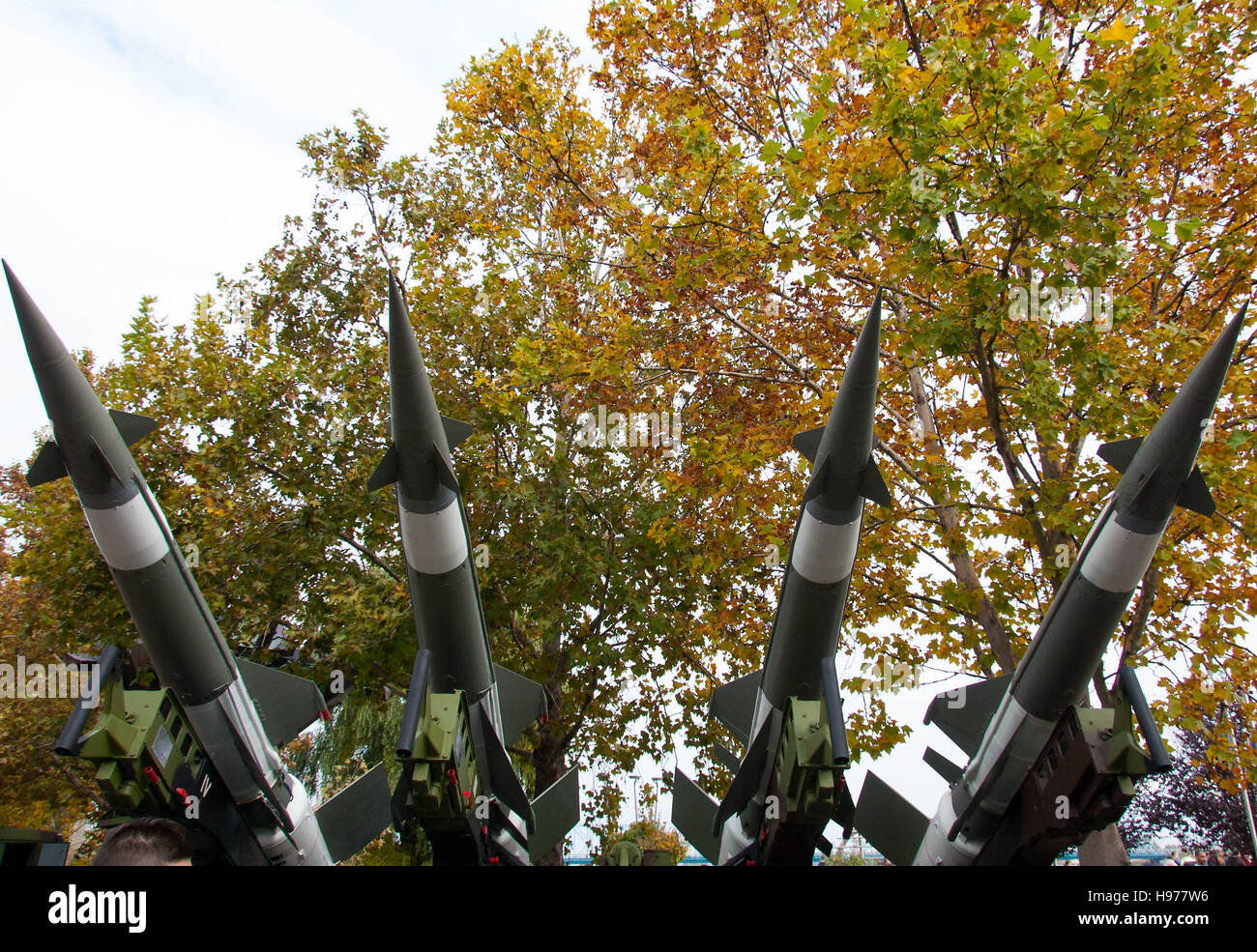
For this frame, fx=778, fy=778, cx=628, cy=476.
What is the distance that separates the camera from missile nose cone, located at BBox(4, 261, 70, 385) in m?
4.25

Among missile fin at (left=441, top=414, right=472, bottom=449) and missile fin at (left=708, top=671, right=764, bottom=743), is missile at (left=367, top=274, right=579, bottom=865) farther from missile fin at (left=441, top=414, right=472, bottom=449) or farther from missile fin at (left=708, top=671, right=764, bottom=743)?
missile fin at (left=708, top=671, right=764, bottom=743)

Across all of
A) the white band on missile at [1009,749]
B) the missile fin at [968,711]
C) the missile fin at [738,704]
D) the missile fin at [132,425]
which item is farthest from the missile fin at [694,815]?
the missile fin at [132,425]

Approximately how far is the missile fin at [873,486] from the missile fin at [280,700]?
4175 mm

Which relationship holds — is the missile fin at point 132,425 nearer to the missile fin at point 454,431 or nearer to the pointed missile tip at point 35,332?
the pointed missile tip at point 35,332

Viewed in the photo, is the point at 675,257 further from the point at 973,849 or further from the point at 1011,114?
the point at 973,849

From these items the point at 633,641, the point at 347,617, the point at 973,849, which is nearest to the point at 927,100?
the point at 973,849

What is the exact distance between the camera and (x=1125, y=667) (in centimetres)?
415

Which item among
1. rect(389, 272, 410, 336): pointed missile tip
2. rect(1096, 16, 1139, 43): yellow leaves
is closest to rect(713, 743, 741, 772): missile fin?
rect(389, 272, 410, 336): pointed missile tip

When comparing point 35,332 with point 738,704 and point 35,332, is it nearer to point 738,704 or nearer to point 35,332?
point 35,332

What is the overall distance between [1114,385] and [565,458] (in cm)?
616

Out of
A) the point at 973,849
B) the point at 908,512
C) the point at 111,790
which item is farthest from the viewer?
the point at 908,512

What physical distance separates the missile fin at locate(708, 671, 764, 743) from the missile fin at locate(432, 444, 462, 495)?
109 inches

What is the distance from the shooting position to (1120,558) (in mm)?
4324
